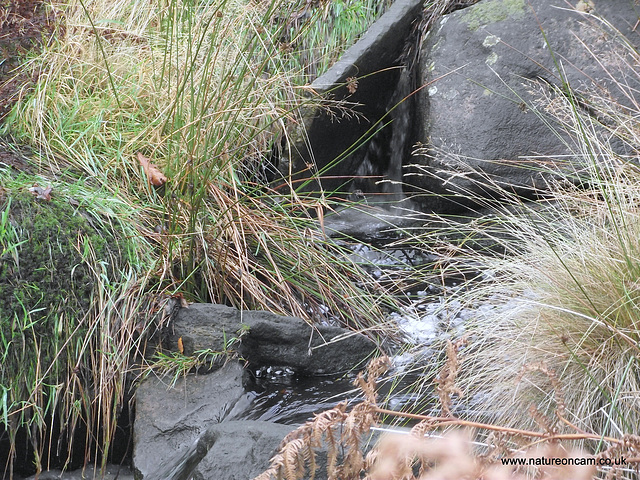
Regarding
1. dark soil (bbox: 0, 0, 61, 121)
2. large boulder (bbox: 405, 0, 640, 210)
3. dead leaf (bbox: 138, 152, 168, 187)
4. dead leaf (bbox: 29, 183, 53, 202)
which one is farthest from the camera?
large boulder (bbox: 405, 0, 640, 210)

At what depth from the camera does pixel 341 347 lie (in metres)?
2.89

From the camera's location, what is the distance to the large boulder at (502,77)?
409 cm

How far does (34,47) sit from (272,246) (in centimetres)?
204

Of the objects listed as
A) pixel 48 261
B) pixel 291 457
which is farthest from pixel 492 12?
pixel 291 457

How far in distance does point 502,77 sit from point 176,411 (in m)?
3.04

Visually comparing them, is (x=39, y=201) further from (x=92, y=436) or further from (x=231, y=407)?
(x=231, y=407)

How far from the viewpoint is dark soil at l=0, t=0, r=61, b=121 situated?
351 cm

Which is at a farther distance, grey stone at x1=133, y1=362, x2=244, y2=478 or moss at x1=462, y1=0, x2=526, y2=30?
moss at x1=462, y1=0, x2=526, y2=30

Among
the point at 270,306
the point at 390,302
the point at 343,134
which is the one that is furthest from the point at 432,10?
the point at 270,306

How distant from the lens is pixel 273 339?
280 cm

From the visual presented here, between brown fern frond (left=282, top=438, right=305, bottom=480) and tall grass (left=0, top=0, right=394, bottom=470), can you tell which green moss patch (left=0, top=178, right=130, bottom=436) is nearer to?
tall grass (left=0, top=0, right=394, bottom=470)

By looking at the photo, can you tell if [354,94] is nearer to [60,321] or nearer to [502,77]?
[502,77]

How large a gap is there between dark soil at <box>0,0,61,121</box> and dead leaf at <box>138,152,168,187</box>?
2.81 feet

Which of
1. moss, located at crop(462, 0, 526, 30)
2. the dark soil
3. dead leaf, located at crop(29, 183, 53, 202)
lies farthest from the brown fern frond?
moss, located at crop(462, 0, 526, 30)
